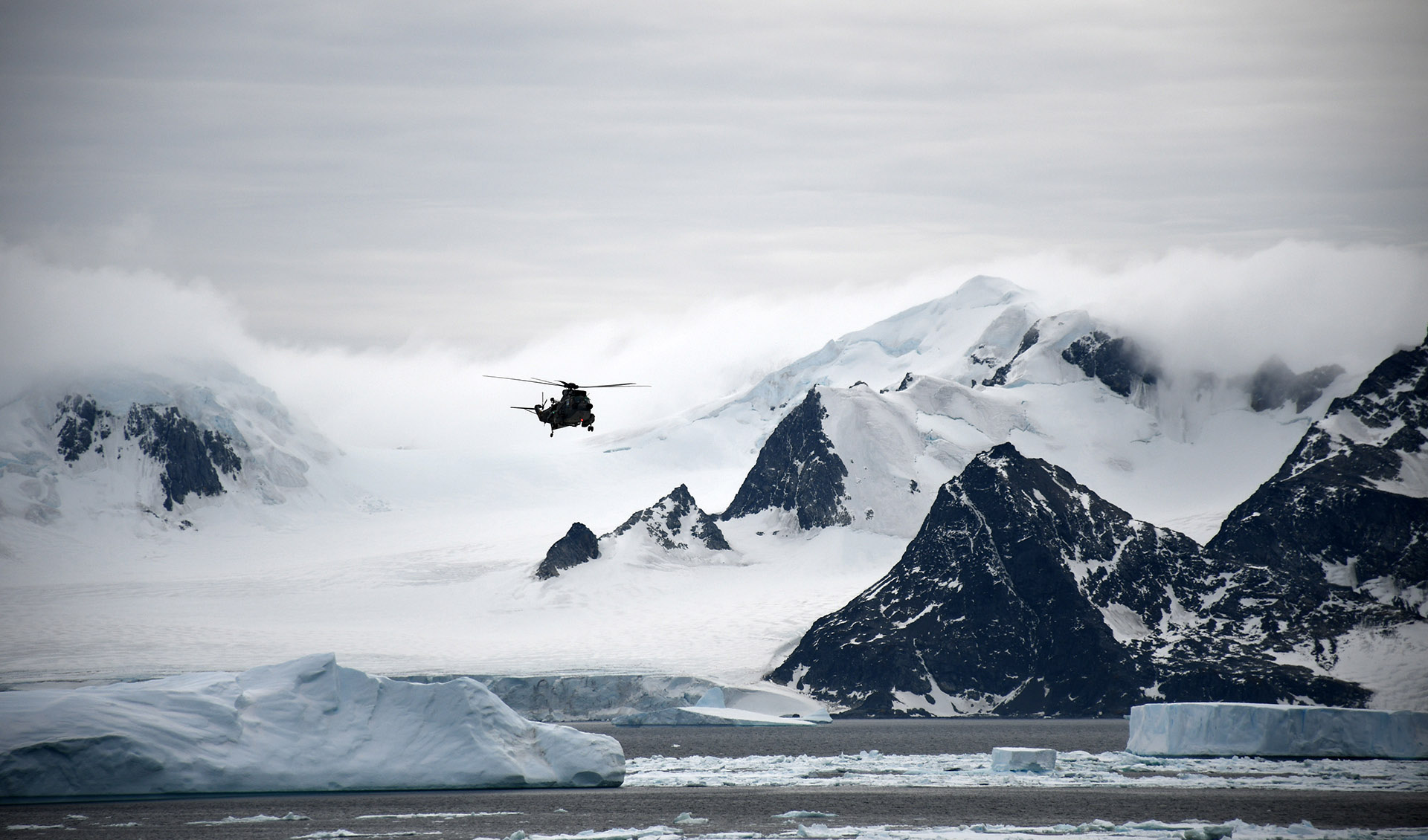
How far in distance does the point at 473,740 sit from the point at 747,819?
53.8 ft

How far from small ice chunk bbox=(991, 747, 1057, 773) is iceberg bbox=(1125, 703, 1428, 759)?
16246mm

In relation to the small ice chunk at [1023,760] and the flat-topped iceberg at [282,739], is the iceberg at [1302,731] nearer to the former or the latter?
the small ice chunk at [1023,760]

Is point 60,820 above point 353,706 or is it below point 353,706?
below

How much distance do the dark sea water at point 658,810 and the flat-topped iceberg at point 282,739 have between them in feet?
6.78

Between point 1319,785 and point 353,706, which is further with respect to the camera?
point 1319,785

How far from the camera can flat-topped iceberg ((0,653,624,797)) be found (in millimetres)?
81000

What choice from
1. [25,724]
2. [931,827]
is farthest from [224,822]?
[931,827]

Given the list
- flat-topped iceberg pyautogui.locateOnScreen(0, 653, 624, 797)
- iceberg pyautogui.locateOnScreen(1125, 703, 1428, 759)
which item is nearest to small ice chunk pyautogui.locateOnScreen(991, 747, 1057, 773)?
iceberg pyautogui.locateOnScreen(1125, 703, 1428, 759)

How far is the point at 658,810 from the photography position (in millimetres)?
90688

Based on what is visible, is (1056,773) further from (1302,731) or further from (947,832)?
(947,832)

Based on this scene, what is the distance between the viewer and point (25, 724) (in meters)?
80.1

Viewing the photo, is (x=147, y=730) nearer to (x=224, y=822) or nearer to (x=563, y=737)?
(x=224, y=822)

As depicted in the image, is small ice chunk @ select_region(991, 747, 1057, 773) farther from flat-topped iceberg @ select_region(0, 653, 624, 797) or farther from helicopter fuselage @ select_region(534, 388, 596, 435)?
helicopter fuselage @ select_region(534, 388, 596, 435)

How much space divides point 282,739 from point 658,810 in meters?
21.8
